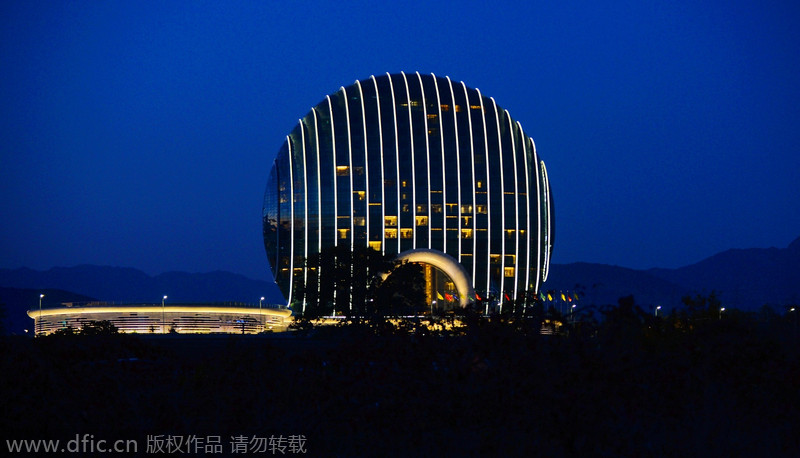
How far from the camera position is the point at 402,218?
252ft

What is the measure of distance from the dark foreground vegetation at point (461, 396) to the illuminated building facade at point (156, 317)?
178 ft

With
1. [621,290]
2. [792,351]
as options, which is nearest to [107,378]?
[792,351]

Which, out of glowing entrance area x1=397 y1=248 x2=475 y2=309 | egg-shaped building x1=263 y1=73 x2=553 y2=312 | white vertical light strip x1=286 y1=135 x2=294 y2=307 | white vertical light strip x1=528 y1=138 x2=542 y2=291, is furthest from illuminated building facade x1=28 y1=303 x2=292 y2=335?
white vertical light strip x1=528 y1=138 x2=542 y2=291

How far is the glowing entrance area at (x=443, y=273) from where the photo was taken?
76375 millimetres

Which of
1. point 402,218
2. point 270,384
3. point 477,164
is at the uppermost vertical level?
point 477,164

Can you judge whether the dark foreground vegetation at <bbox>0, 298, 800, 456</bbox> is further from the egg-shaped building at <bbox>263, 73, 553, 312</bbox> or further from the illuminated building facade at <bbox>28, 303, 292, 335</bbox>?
the egg-shaped building at <bbox>263, 73, 553, 312</bbox>

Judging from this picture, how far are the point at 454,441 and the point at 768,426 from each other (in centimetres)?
510

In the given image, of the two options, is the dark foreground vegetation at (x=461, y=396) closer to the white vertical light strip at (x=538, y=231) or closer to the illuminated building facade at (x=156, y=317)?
the illuminated building facade at (x=156, y=317)

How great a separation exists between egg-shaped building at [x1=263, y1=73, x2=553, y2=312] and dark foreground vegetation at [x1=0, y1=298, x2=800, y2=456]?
61.3 meters

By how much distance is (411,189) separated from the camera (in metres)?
76.7

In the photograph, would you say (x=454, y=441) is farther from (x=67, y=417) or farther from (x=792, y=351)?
(x=792, y=351)

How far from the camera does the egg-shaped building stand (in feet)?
252

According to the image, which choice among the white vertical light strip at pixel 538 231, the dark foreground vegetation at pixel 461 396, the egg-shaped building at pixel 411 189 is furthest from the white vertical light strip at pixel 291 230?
the dark foreground vegetation at pixel 461 396

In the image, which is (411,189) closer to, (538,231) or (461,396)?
(538,231)
